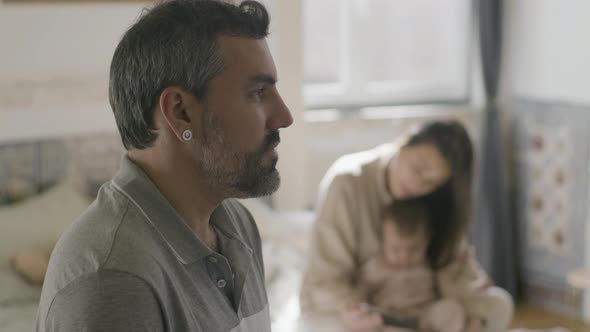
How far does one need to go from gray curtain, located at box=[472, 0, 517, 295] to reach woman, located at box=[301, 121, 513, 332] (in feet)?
4.69

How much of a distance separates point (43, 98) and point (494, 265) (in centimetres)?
238

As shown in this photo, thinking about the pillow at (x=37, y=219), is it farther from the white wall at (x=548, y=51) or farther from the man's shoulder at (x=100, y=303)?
the white wall at (x=548, y=51)

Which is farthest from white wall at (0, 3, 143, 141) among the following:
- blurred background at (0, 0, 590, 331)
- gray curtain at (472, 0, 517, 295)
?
gray curtain at (472, 0, 517, 295)

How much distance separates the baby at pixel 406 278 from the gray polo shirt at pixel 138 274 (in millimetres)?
1510

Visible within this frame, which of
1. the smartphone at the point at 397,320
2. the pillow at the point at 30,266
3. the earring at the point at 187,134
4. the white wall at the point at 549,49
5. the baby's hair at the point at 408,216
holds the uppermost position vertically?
the earring at the point at 187,134

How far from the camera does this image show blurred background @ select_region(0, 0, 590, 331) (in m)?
3.18

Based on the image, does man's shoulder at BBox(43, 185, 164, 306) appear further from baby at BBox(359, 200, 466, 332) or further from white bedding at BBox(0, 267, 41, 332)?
baby at BBox(359, 200, 466, 332)

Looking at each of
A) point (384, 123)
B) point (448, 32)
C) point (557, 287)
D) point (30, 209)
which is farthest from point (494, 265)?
point (30, 209)

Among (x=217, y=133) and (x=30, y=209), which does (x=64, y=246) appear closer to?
(x=217, y=133)

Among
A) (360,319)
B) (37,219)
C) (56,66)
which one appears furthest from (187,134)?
(56,66)

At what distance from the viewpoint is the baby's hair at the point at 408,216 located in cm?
271

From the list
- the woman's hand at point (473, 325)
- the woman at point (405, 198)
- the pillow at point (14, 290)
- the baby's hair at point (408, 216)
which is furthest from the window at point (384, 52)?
the pillow at point (14, 290)

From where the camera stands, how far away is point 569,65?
3.98 meters

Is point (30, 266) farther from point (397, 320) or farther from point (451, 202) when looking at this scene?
point (451, 202)
